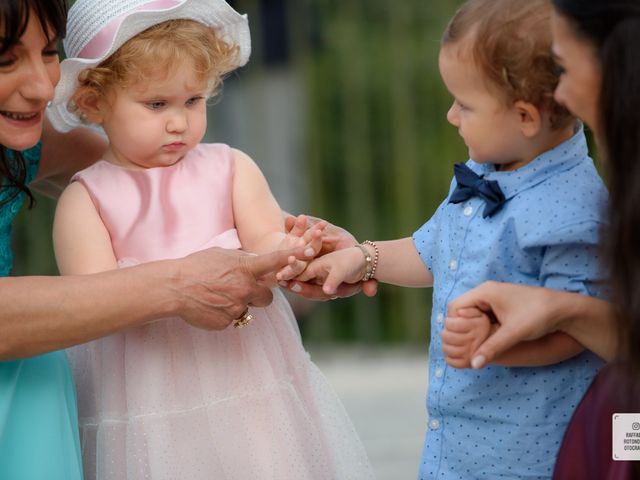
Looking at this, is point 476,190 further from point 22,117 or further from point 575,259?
point 22,117

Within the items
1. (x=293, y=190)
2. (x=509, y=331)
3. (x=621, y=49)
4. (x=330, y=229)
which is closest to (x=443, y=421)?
(x=509, y=331)

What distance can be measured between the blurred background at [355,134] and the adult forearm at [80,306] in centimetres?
400

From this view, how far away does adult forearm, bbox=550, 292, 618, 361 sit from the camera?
2340 millimetres

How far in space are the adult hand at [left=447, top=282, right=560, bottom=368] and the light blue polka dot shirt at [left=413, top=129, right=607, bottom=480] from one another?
10cm

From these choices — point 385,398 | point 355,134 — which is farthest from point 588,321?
point 355,134

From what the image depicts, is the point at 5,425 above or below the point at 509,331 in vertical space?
below

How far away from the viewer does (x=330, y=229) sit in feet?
10.0

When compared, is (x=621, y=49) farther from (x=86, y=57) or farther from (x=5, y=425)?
(x=5, y=425)

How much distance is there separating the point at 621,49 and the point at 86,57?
131 cm

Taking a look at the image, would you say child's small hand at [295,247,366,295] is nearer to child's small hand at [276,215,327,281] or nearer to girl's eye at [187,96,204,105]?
child's small hand at [276,215,327,281]

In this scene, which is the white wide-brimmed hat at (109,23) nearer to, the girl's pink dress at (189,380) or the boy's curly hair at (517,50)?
the girl's pink dress at (189,380)

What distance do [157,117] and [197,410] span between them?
0.69 m

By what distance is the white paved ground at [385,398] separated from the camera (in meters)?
5.45

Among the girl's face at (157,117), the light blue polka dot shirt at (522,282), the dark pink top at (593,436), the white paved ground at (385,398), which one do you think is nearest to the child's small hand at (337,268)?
the light blue polka dot shirt at (522,282)
